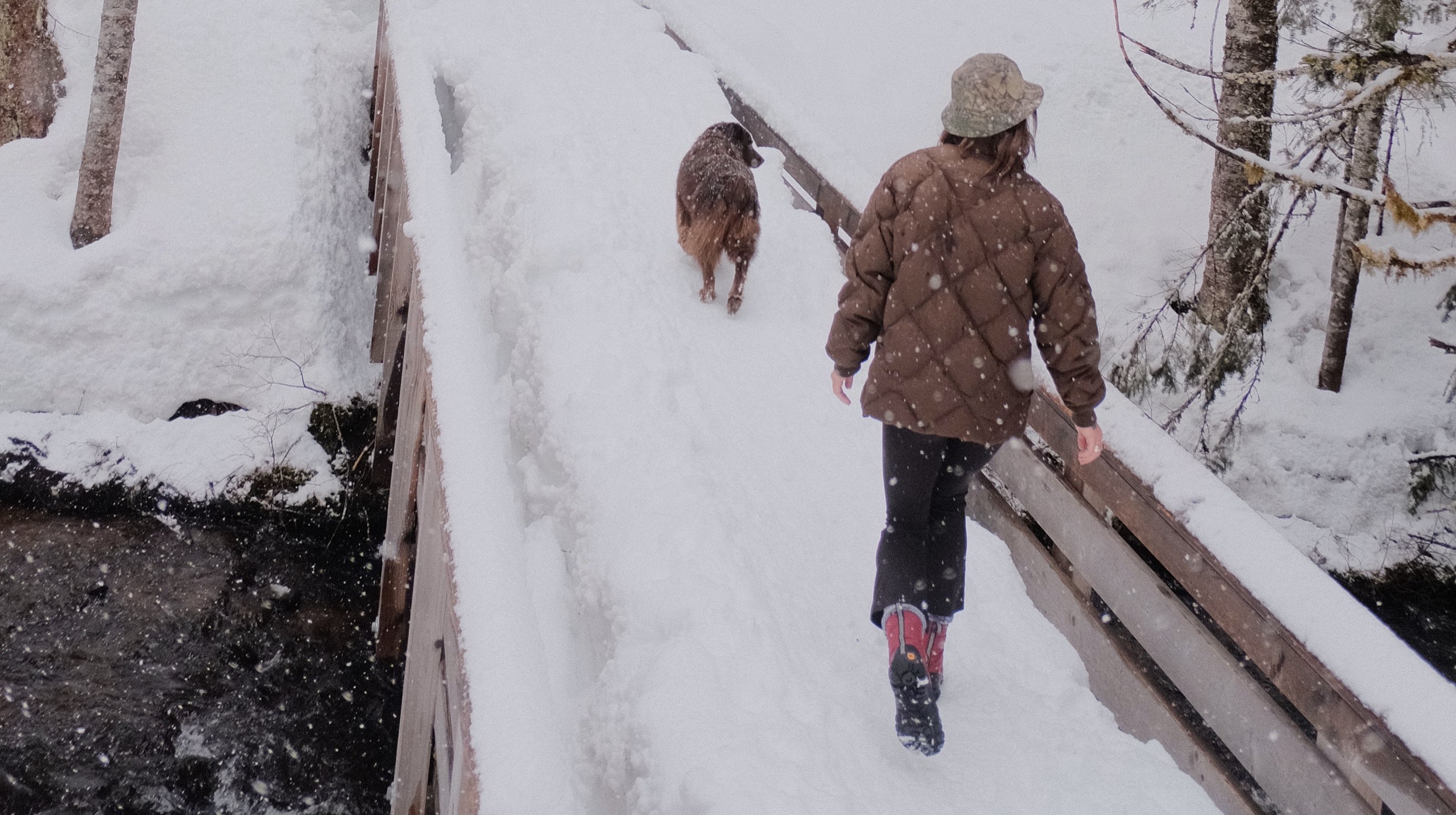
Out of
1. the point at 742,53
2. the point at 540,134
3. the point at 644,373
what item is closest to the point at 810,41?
the point at 742,53

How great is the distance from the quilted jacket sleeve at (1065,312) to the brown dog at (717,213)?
8.08 ft

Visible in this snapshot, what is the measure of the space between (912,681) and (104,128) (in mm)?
6944

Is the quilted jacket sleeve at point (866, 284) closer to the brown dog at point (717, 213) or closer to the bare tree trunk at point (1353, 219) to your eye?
the brown dog at point (717, 213)

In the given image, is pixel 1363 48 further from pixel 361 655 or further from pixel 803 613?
pixel 361 655

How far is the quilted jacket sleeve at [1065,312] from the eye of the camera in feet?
7.03

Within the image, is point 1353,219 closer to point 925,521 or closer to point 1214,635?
point 1214,635

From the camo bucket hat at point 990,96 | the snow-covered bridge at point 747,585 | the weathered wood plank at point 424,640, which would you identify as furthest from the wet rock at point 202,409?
the camo bucket hat at point 990,96

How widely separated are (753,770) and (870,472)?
1787 mm

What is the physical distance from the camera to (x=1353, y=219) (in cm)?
609

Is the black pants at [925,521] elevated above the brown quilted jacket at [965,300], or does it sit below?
below

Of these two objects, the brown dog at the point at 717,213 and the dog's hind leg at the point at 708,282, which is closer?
the brown dog at the point at 717,213

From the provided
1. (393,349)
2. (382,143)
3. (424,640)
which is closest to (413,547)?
(393,349)

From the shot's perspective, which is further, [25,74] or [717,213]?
[25,74]

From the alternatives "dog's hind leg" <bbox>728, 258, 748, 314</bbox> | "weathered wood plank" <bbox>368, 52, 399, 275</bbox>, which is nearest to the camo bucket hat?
"dog's hind leg" <bbox>728, 258, 748, 314</bbox>
